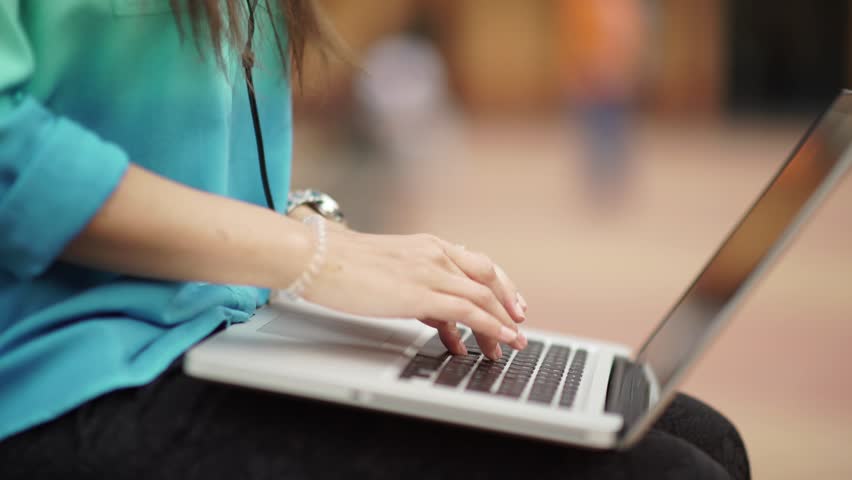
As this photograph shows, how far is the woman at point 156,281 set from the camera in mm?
606

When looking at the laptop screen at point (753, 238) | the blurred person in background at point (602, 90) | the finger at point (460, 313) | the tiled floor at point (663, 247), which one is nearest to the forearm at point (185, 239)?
the finger at point (460, 313)

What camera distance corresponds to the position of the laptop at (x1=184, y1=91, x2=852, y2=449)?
566 mm

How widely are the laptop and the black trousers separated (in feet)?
0.12

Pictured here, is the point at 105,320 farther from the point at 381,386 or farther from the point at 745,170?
the point at 745,170

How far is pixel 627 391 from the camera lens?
719 millimetres

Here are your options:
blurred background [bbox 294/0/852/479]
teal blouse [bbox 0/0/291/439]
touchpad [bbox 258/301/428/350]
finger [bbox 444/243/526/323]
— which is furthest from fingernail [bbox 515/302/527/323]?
blurred background [bbox 294/0/852/479]

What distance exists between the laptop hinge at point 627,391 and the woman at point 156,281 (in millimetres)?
27

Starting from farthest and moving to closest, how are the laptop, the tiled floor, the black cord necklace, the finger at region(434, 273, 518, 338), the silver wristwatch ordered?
the tiled floor → the silver wristwatch → the black cord necklace → the finger at region(434, 273, 518, 338) → the laptop

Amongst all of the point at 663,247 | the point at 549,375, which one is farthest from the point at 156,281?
the point at 663,247

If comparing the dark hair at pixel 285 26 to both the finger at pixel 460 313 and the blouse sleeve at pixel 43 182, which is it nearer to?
the blouse sleeve at pixel 43 182

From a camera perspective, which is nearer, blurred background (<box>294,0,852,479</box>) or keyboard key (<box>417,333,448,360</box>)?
keyboard key (<box>417,333,448,360</box>)

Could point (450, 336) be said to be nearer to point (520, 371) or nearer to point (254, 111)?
point (520, 371)

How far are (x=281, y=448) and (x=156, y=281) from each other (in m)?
0.20

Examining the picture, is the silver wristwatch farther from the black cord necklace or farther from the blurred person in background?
the blurred person in background
